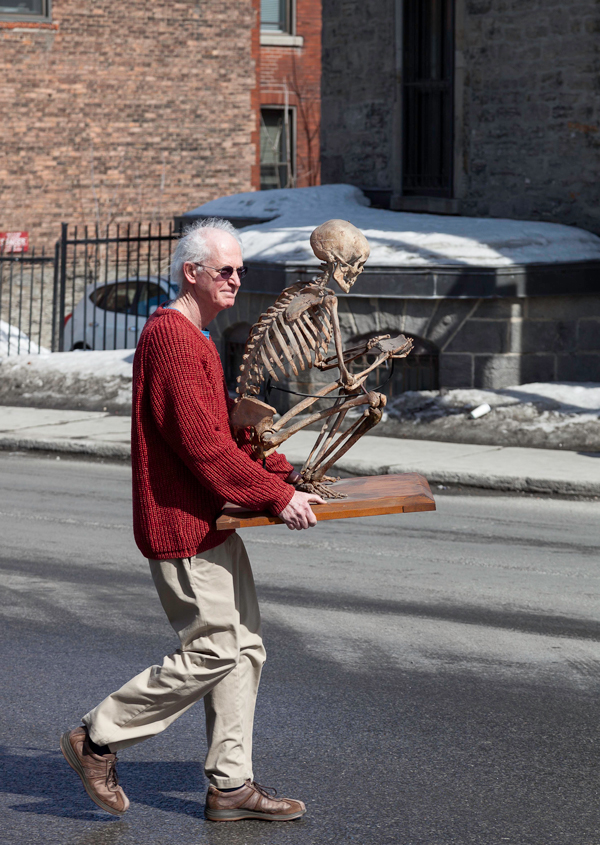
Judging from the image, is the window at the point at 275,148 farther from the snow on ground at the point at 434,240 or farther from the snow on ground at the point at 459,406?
the snow on ground at the point at 459,406

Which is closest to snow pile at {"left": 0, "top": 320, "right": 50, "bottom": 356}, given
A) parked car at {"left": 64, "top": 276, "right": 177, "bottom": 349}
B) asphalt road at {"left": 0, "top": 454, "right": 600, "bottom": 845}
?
parked car at {"left": 64, "top": 276, "right": 177, "bottom": 349}

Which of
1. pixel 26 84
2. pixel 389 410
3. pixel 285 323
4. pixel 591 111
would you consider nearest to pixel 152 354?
pixel 285 323

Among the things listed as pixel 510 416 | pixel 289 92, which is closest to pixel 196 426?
pixel 510 416

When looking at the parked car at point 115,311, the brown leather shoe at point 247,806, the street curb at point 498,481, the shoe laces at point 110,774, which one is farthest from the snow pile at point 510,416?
the shoe laces at point 110,774

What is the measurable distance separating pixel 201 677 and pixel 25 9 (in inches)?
960

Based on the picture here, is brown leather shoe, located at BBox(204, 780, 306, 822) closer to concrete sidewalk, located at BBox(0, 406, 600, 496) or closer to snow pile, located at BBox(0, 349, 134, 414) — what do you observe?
concrete sidewalk, located at BBox(0, 406, 600, 496)

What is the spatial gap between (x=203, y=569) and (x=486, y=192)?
43.8 feet

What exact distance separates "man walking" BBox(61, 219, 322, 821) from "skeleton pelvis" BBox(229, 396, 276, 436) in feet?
0.34

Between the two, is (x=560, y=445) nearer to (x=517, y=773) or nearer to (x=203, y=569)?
(x=517, y=773)

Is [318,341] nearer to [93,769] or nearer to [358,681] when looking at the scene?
[93,769]

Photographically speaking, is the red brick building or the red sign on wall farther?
the red brick building

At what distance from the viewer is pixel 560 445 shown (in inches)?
489

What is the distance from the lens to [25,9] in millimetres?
25609

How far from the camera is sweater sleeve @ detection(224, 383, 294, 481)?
14.0ft
